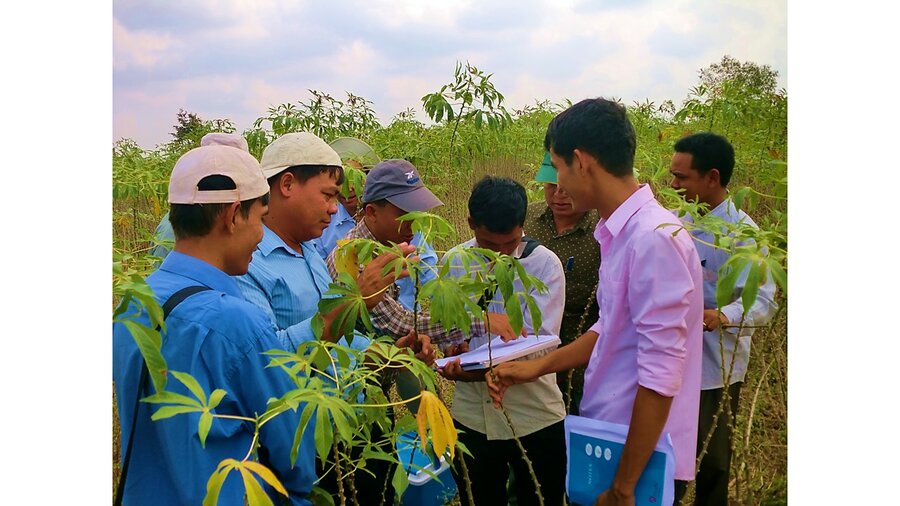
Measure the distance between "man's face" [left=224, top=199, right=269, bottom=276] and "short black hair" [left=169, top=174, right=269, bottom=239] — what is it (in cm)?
4

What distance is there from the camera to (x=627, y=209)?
121 centimetres

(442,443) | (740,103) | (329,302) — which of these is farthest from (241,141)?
(740,103)

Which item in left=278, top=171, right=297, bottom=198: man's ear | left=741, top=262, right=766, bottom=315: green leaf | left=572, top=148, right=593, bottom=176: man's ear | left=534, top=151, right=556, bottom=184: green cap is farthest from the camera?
left=534, top=151, right=556, bottom=184: green cap

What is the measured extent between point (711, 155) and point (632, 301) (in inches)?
37.8

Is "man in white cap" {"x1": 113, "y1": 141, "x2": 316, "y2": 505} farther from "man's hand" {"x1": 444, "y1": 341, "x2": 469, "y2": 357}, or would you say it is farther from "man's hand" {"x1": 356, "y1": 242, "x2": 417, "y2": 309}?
"man's hand" {"x1": 444, "y1": 341, "x2": 469, "y2": 357}

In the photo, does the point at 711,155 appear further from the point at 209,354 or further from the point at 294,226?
the point at 209,354

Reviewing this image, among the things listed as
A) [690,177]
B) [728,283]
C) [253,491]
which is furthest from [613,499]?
[690,177]

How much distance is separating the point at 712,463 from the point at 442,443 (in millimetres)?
1213

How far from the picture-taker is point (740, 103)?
112 inches

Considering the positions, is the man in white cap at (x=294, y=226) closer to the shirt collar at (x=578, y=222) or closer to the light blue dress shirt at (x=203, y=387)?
the light blue dress shirt at (x=203, y=387)

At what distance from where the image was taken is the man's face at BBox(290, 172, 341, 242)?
157 cm

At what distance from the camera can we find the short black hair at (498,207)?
1735 mm

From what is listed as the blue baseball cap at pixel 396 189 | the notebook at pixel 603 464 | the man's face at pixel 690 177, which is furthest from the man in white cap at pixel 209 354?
the man's face at pixel 690 177

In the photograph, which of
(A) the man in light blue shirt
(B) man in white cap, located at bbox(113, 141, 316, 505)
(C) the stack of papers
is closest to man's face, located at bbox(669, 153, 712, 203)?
(A) the man in light blue shirt
